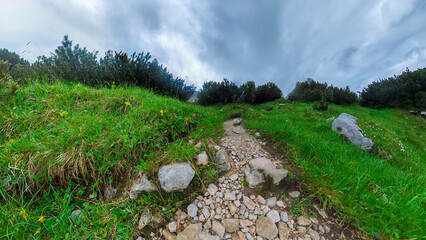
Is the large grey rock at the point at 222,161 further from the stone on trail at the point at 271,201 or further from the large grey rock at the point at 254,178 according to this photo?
the stone on trail at the point at 271,201

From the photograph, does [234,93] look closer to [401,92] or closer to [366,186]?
[366,186]

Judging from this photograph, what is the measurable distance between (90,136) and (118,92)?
6.25 ft

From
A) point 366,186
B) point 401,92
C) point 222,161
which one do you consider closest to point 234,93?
point 222,161

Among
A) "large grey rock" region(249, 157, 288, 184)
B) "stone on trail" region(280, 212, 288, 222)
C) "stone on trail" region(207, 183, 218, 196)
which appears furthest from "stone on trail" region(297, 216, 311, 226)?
"stone on trail" region(207, 183, 218, 196)

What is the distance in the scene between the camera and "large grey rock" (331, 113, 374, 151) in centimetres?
365

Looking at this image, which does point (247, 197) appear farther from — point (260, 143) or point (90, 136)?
point (90, 136)

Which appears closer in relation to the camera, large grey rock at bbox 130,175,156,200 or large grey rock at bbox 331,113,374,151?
large grey rock at bbox 130,175,156,200

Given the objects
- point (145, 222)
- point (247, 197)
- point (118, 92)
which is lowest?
point (145, 222)

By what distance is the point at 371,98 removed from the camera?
41.0ft

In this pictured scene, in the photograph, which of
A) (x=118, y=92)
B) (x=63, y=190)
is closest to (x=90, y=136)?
(x=63, y=190)

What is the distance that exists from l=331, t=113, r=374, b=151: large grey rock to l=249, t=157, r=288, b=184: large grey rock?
299 cm

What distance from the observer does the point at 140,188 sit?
192 centimetres

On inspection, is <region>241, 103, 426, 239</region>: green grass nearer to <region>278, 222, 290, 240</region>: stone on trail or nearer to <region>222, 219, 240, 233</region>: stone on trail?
<region>278, 222, 290, 240</region>: stone on trail

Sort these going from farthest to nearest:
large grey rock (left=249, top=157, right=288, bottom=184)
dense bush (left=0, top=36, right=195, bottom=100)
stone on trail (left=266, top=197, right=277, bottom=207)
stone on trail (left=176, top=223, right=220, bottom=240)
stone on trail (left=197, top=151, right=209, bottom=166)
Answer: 1. dense bush (left=0, top=36, right=195, bottom=100)
2. stone on trail (left=197, top=151, right=209, bottom=166)
3. large grey rock (left=249, top=157, right=288, bottom=184)
4. stone on trail (left=266, top=197, right=277, bottom=207)
5. stone on trail (left=176, top=223, right=220, bottom=240)
